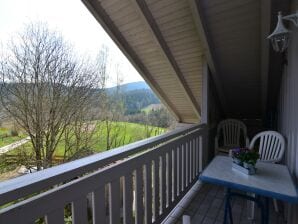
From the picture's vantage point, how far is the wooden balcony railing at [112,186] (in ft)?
2.79

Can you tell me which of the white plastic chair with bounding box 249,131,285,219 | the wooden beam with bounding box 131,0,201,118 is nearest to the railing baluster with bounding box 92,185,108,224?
the white plastic chair with bounding box 249,131,285,219

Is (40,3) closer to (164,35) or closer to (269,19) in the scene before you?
(164,35)

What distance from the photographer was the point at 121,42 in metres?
3.50

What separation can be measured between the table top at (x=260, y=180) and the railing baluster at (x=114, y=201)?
2.22 feet

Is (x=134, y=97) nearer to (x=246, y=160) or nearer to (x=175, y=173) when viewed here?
(x=175, y=173)

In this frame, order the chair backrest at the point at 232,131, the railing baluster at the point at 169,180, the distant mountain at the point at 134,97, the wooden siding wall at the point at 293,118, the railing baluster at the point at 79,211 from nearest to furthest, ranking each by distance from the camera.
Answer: the railing baluster at the point at 79,211
the wooden siding wall at the point at 293,118
the railing baluster at the point at 169,180
the chair backrest at the point at 232,131
the distant mountain at the point at 134,97

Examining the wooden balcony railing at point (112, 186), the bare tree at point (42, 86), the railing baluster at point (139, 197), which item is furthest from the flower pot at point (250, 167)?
the bare tree at point (42, 86)

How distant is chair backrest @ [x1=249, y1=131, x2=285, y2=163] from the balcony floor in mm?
632

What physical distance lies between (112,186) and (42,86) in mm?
4152

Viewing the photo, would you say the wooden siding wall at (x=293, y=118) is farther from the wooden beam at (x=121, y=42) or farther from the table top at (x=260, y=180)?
the wooden beam at (x=121, y=42)

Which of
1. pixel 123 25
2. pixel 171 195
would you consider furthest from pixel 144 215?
pixel 123 25

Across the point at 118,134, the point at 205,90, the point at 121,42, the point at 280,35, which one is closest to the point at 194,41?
the point at 205,90

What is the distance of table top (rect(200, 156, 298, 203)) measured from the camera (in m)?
1.33

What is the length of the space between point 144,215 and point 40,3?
4.94 metres
